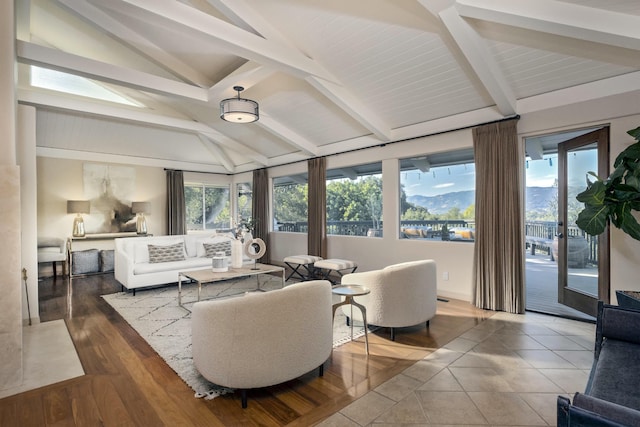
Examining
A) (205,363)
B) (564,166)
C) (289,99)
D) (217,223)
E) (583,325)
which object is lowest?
(583,325)

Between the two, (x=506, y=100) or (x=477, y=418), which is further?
(x=506, y=100)

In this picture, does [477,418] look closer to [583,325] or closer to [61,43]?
[583,325]

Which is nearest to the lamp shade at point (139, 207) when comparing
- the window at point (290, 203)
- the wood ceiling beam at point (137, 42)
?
the window at point (290, 203)

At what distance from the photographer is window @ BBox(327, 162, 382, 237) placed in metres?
5.85

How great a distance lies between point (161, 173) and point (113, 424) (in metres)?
7.40

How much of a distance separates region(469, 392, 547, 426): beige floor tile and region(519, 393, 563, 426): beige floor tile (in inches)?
1.3

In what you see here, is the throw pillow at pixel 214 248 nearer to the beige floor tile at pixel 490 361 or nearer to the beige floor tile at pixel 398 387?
the beige floor tile at pixel 398 387

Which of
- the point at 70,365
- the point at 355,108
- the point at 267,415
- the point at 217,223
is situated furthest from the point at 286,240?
the point at 267,415

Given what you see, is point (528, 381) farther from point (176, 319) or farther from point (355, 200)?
point (355, 200)

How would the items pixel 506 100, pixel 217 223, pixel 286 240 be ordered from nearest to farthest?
pixel 506 100, pixel 286 240, pixel 217 223

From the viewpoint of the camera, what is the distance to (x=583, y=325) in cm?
353

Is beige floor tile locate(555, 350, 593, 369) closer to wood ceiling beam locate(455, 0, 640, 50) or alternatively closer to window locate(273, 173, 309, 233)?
wood ceiling beam locate(455, 0, 640, 50)

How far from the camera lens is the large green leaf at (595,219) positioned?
280 cm

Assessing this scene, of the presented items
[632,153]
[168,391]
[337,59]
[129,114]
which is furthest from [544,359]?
[129,114]
